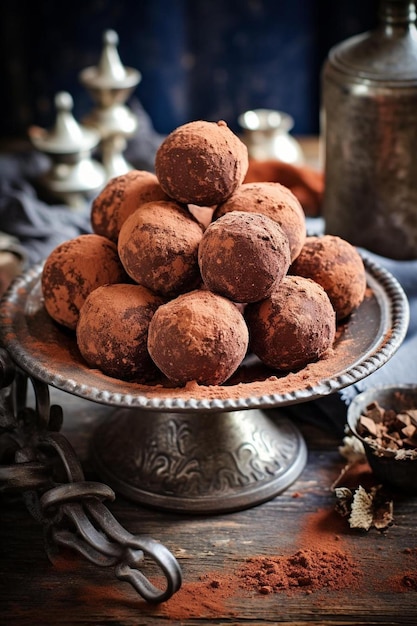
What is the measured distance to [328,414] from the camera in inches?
50.9

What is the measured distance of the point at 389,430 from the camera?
118cm

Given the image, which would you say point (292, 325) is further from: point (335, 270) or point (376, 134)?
point (376, 134)

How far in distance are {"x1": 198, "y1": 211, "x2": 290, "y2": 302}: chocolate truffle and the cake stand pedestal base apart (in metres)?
0.22

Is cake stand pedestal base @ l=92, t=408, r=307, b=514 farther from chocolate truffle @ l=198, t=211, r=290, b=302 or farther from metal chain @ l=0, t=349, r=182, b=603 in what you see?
chocolate truffle @ l=198, t=211, r=290, b=302

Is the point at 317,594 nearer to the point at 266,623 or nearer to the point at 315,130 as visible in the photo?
the point at 266,623

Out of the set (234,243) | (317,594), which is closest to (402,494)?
(317,594)

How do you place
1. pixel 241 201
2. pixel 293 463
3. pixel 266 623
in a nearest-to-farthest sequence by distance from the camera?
pixel 266 623 → pixel 241 201 → pixel 293 463

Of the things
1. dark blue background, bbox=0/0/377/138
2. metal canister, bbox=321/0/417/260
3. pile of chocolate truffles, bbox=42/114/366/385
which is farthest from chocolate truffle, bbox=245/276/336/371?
dark blue background, bbox=0/0/377/138

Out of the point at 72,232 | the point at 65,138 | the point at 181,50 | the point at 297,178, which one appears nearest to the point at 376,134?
the point at 297,178

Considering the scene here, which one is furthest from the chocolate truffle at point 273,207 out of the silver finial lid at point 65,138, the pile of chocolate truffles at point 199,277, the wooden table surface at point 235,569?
the silver finial lid at point 65,138

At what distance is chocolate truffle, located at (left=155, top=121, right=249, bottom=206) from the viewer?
1.07m

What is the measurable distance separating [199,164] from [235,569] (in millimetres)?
500

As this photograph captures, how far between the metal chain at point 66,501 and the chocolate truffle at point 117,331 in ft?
0.32

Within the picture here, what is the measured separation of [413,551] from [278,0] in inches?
69.5
